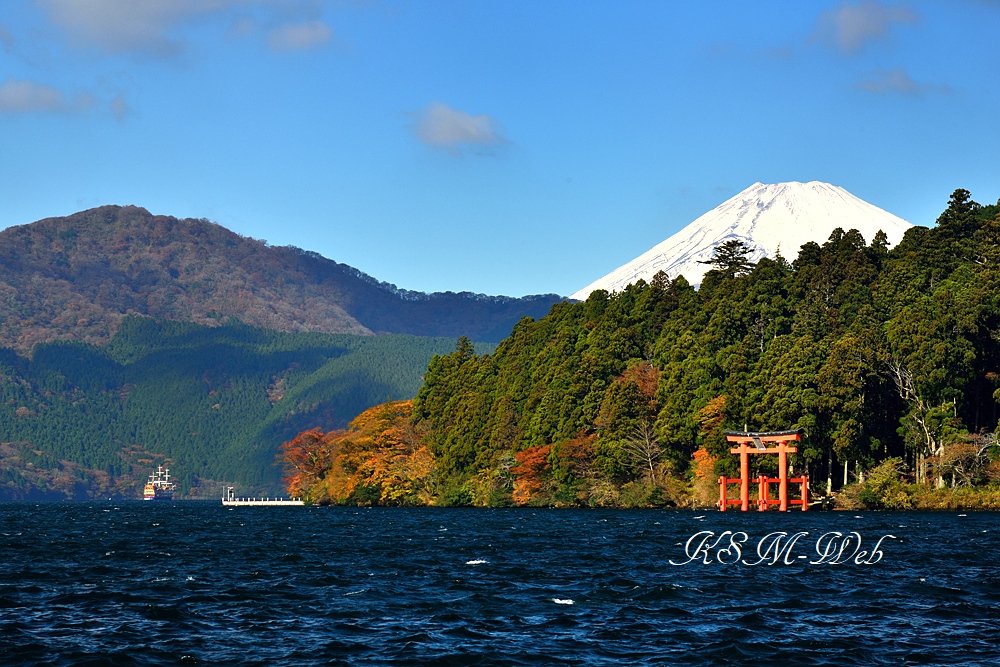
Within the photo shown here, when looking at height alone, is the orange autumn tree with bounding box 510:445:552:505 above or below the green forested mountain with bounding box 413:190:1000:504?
below

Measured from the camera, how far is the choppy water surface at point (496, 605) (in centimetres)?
2622

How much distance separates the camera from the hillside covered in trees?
284ft

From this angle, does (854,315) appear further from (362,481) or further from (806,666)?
(806,666)

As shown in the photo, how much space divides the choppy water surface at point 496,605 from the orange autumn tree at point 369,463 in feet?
228

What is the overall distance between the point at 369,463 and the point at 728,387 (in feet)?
158

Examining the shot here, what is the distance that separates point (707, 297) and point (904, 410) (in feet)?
99.7

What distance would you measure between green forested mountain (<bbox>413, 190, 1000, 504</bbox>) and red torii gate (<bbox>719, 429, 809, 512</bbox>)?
7.94 feet

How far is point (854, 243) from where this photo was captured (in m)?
117

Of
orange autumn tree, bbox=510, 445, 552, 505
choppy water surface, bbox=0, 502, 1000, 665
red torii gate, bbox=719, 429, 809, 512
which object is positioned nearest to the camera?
choppy water surface, bbox=0, 502, 1000, 665

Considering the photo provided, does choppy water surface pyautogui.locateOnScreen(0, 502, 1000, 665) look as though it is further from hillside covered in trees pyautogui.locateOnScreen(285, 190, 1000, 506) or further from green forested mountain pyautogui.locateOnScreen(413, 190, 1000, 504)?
green forested mountain pyautogui.locateOnScreen(413, 190, 1000, 504)

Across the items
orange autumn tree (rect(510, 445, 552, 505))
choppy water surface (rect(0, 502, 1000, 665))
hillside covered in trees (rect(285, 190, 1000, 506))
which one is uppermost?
hillside covered in trees (rect(285, 190, 1000, 506))

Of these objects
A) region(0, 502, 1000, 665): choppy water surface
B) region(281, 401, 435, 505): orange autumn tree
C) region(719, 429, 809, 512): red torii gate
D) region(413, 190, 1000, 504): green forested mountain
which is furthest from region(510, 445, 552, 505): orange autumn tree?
region(0, 502, 1000, 665): choppy water surface

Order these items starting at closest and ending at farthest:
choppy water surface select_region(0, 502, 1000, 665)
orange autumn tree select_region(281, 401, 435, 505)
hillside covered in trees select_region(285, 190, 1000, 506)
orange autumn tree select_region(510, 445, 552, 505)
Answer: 1. choppy water surface select_region(0, 502, 1000, 665)
2. hillside covered in trees select_region(285, 190, 1000, 506)
3. orange autumn tree select_region(510, 445, 552, 505)
4. orange autumn tree select_region(281, 401, 435, 505)

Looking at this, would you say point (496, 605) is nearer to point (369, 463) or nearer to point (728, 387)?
Answer: point (728, 387)
